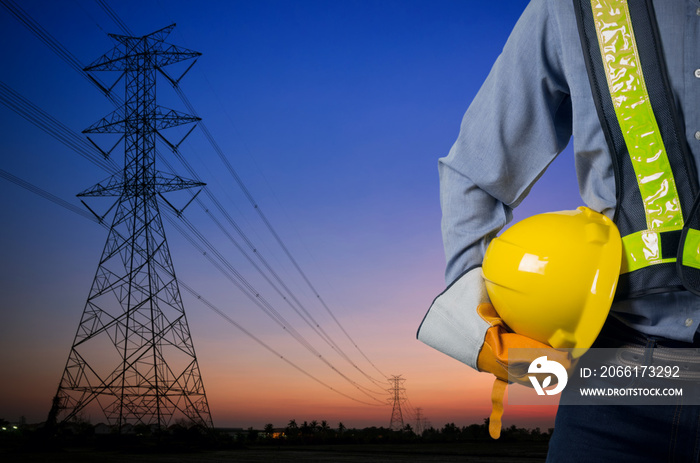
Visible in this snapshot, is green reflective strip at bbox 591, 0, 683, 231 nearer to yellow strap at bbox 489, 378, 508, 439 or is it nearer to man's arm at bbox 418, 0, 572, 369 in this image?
man's arm at bbox 418, 0, 572, 369

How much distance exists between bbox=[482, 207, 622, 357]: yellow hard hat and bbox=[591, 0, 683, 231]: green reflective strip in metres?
0.11

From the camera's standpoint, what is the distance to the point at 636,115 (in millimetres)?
1230

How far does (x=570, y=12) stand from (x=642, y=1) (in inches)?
6.4

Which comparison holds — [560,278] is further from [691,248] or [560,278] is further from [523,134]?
[523,134]

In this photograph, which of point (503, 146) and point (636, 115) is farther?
point (503, 146)

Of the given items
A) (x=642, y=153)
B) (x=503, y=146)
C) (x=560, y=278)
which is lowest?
(x=560, y=278)

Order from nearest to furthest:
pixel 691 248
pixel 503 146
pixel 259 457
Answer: pixel 691 248 → pixel 503 146 → pixel 259 457

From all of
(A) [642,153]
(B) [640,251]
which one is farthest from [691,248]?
(A) [642,153]

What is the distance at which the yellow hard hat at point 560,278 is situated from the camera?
1.22m

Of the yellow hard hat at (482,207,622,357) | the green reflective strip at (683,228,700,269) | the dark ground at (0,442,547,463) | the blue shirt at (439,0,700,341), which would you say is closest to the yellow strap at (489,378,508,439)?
the yellow hard hat at (482,207,622,357)

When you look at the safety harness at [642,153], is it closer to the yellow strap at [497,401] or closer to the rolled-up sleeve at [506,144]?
the yellow strap at [497,401]

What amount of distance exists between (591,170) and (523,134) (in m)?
0.22

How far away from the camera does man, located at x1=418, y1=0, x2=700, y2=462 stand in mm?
1198

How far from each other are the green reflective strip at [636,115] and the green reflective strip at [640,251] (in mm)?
24
